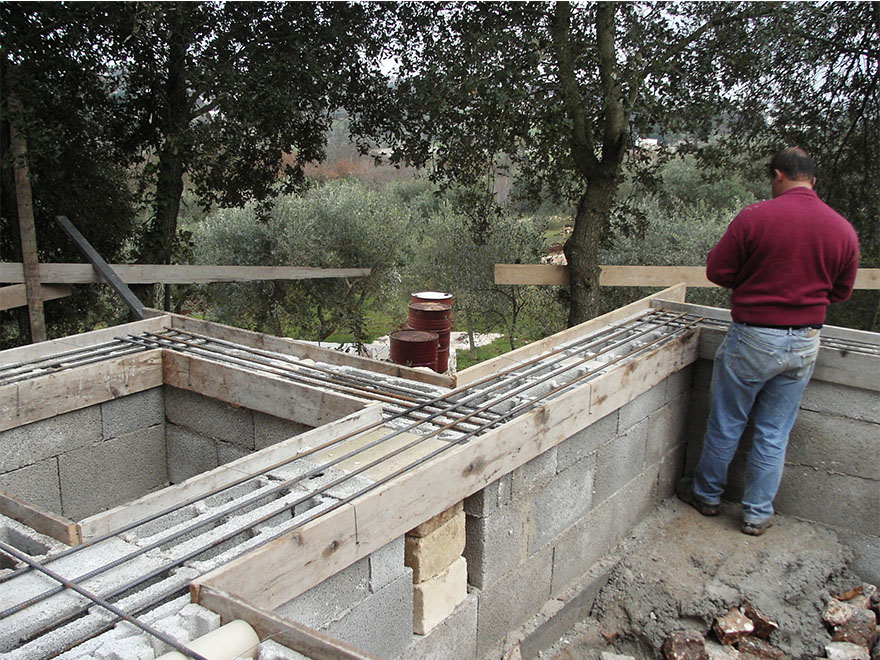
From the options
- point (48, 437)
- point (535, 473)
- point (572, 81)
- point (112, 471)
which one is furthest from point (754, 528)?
point (572, 81)

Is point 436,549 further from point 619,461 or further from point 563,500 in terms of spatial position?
point 619,461

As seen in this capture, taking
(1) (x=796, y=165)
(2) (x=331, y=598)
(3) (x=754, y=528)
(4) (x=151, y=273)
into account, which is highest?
(1) (x=796, y=165)

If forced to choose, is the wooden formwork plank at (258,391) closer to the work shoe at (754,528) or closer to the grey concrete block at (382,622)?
the grey concrete block at (382,622)

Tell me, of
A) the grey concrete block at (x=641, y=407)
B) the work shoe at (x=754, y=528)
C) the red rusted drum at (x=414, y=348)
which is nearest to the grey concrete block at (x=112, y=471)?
the red rusted drum at (x=414, y=348)

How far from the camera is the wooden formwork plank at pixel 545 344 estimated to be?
4457 mm

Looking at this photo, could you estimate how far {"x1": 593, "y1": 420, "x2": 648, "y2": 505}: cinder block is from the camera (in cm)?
441

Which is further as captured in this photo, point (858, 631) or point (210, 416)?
point (210, 416)

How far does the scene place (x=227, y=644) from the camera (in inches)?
79.1

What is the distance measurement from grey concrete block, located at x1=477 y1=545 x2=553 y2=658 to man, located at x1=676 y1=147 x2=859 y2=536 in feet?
5.57

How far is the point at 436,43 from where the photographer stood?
8781 mm

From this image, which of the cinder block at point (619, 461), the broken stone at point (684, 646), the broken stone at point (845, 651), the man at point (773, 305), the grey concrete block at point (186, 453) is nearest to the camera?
the broken stone at point (684, 646)

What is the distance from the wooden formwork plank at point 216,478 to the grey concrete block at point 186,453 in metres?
1.69

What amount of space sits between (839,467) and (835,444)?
0.17 metres

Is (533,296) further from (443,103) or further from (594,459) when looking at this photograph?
(594,459)
